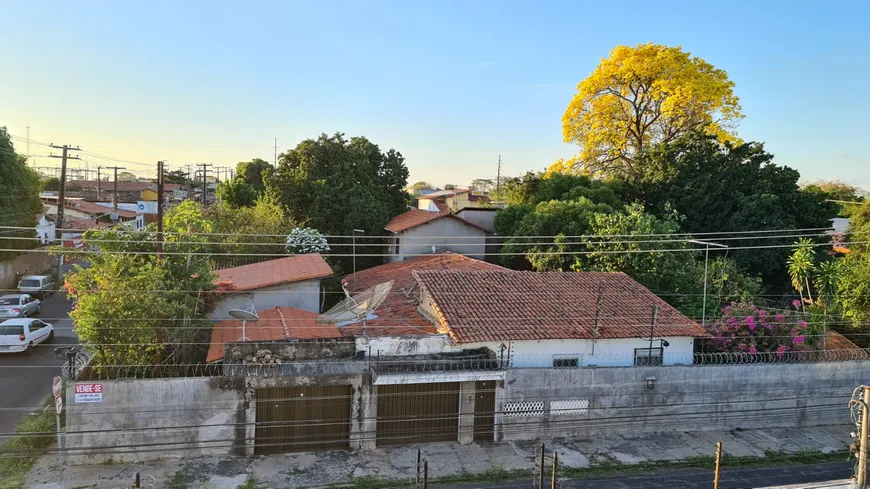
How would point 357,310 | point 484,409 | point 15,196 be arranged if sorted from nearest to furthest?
point 484,409
point 357,310
point 15,196

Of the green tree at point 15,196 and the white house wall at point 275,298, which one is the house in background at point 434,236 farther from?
the green tree at point 15,196

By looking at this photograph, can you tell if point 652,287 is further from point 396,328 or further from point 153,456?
point 153,456

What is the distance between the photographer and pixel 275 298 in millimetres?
20312

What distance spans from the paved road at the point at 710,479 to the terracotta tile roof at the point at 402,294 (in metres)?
5.16

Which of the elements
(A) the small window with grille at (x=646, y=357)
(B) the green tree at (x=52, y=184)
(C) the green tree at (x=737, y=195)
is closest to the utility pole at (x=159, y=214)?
(A) the small window with grille at (x=646, y=357)

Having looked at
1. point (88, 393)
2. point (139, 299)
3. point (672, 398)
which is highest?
point (139, 299)

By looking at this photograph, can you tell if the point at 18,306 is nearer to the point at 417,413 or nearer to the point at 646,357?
the point at 417,413

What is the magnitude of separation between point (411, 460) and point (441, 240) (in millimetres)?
17150

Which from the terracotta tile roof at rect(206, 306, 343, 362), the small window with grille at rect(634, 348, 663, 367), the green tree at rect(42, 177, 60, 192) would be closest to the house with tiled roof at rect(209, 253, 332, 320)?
the terracotta tile roof at rect(206, 306, 343, 362)

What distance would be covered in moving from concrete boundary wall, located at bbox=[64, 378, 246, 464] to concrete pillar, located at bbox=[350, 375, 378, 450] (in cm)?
281

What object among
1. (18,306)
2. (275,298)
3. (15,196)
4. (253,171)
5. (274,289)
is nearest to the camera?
(274,289)

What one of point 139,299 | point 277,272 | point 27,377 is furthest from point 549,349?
point 27,377

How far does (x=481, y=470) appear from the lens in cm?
1427

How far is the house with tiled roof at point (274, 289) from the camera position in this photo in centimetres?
1955
